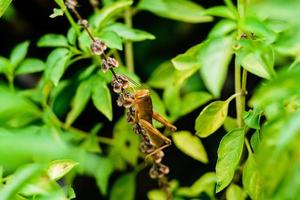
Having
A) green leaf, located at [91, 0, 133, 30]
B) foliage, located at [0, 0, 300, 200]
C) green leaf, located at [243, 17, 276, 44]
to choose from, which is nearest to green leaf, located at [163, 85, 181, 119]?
foliage, located at [0, 0, 300, 200]

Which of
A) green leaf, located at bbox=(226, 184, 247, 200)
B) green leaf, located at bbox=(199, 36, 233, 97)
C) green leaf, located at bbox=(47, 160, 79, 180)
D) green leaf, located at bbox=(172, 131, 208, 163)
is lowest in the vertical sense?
green leaf, located at bbox=(226, 184, 247, 200)

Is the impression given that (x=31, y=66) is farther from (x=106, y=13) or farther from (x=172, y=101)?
(x=172, y=101)

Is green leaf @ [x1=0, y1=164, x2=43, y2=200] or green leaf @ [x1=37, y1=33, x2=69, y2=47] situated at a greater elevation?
green leaf @ [x1=0, y1=164, x2=43, y2=200]

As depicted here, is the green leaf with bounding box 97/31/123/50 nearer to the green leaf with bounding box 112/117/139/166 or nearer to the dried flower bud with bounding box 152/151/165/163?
the dried flower bud with bounding box 152/151/165/163

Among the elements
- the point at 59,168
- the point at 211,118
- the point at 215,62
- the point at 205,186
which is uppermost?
the point at 215,62

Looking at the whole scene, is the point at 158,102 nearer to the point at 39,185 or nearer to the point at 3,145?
the point at 39,185

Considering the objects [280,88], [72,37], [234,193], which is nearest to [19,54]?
[72,37]

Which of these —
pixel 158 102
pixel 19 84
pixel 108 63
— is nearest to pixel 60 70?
pixel 108 63
